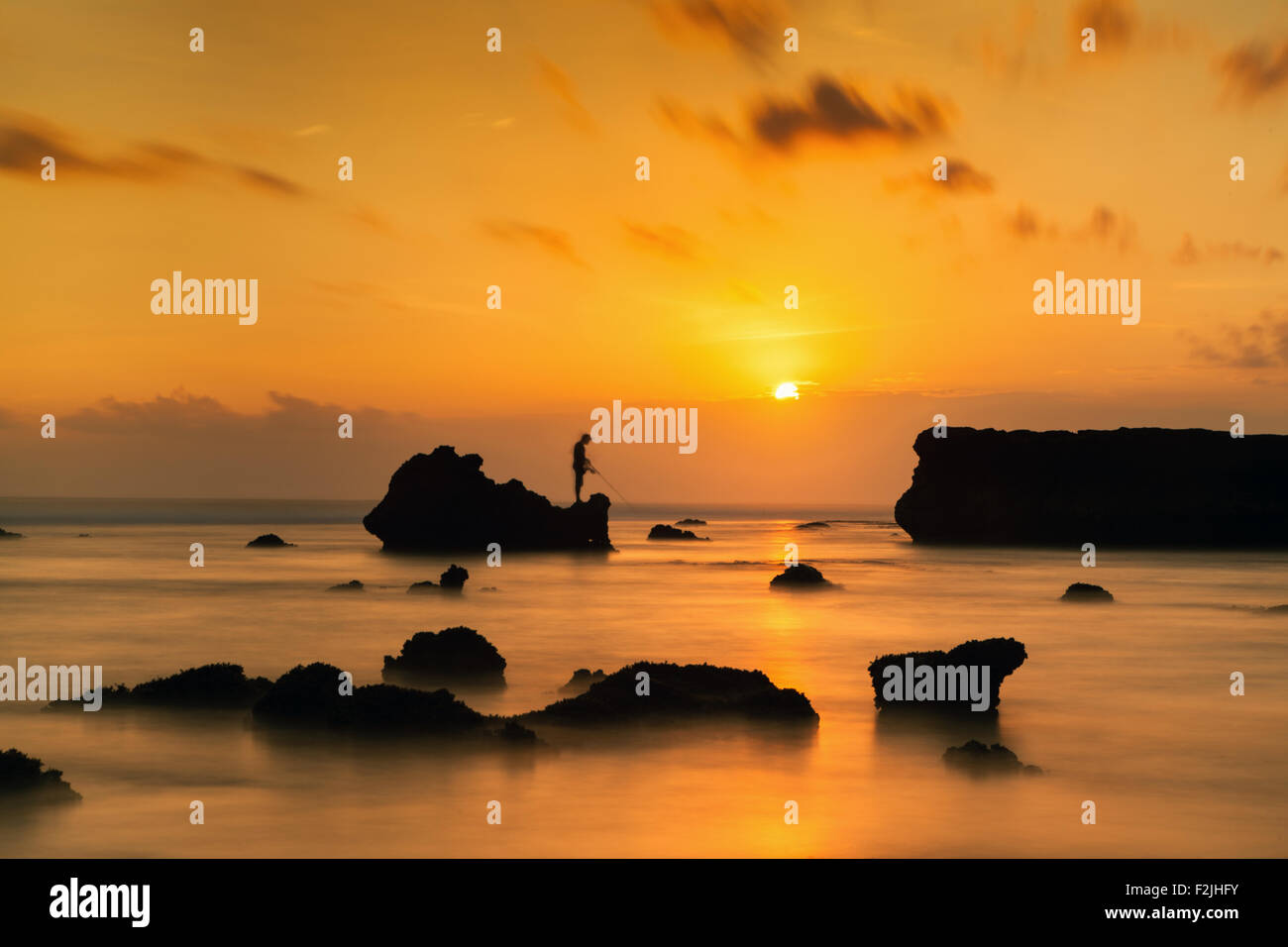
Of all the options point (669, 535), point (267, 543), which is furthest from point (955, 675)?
point (669, 535)

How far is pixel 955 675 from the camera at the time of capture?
15898 mm

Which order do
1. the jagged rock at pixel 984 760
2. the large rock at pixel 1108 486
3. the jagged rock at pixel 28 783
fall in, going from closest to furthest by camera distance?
the jagged rock at pixel 28 783, the jagged rock at pixel 984 760, the large rock at pixel 1108 486

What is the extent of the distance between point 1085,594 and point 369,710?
33504 millimetres

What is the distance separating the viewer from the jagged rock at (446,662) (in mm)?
18141

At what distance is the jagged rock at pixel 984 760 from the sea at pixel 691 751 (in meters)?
0.21

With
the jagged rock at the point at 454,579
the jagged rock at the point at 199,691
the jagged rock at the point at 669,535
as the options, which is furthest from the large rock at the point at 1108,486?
the jagged rock at the point at 199,691

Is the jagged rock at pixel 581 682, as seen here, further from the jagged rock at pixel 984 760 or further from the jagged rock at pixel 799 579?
the jagged rock at pixel 799 579

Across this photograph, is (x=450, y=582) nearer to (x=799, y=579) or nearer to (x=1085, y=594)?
(x=799, y=579)

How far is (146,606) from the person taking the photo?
3788 centimetres

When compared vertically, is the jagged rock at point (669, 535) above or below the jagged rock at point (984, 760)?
above

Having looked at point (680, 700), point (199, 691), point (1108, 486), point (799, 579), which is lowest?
point (680, 700)

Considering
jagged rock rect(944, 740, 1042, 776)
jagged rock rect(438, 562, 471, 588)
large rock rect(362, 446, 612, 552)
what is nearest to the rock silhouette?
jagged rock rect(438, 562, 471, 588)
